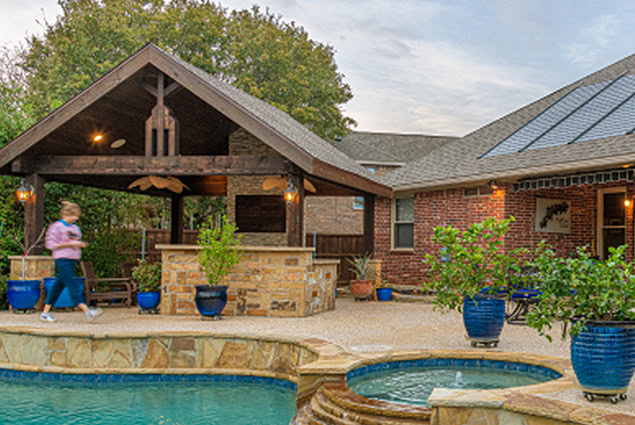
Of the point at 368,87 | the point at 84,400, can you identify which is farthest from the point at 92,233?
the point at 368,87

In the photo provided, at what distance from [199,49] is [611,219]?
57.3 feet

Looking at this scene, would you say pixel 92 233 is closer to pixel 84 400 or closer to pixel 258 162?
pixel 258 162

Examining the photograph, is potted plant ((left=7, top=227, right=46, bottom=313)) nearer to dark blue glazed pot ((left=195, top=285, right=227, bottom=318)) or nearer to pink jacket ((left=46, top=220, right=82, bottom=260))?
pink jacket ((left=46, top=220, right=82, bottom=260))

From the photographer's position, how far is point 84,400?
6.54 meters

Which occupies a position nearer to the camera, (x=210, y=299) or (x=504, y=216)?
(x=210, y=299)

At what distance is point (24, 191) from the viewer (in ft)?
34.7

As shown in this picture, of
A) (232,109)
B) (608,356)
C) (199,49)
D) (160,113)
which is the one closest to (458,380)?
(608,356)

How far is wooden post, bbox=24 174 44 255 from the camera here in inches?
418

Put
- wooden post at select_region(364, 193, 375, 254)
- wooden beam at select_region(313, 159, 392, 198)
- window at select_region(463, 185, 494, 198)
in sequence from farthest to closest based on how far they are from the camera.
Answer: wooden post at select_region(364, 193, 375, 254), window at select_region(463, 185, 494, 198), wooden beam at select_region(313, 159, 392, 198)

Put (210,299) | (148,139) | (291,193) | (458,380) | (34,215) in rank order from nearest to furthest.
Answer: (458,380) → (210,299) → (291,193) → (148,139) → (34,215)

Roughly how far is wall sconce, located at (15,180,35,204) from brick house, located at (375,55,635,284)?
808 centimetres

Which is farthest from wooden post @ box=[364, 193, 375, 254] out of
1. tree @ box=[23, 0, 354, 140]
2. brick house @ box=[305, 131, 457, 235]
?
tree @ box=[23, 0, 354, 140]

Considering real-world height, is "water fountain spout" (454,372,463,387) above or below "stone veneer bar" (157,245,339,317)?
below

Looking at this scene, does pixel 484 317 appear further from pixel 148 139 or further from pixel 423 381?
pixel 148 139
